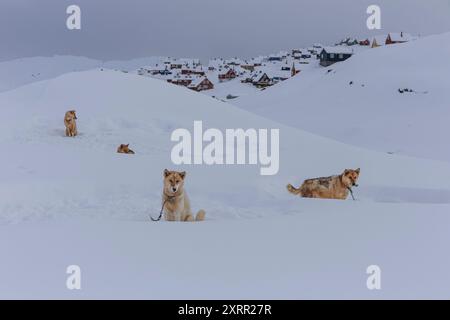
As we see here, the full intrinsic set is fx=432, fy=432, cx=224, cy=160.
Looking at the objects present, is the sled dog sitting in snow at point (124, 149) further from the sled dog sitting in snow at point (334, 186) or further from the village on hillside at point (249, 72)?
the village on hillside at point (249, 72)

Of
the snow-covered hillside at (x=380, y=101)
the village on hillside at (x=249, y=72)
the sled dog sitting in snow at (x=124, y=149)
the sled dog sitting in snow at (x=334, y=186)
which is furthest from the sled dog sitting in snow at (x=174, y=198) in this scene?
the village on hillside at (x=249, y=72)

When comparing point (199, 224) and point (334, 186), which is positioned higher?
point (334, 186)

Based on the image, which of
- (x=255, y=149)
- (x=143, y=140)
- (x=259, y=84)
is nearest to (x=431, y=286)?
(x=255, y=149)

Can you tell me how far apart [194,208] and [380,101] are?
2682 cm

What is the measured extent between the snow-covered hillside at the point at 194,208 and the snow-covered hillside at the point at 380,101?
36.4ft

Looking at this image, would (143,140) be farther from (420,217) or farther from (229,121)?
(420,217)

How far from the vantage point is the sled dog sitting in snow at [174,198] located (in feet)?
23.0

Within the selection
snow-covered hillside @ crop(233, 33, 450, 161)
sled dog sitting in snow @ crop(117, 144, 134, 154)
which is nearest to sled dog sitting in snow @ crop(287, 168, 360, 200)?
sled dog sitting in snow @ crop(117, 144, 134, 154)

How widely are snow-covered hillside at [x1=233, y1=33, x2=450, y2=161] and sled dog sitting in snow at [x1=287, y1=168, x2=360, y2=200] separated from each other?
A: 1427 cm

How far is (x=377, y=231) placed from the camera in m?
6.07

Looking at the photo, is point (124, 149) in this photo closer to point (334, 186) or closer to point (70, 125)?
point (70, 125)

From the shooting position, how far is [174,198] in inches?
279

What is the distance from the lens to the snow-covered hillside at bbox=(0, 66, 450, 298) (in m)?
4.45

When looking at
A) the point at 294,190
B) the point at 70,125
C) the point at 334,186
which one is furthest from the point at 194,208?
the point at 70,125
